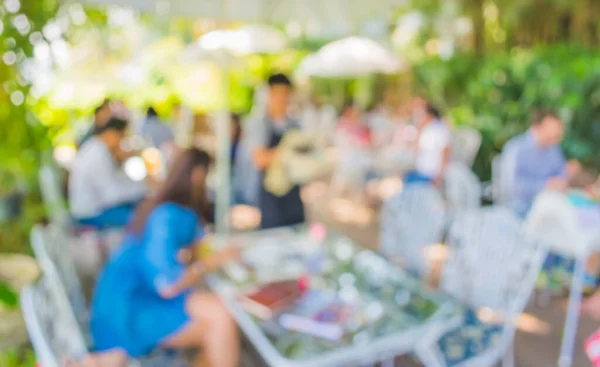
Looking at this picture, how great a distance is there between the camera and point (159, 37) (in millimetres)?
11898

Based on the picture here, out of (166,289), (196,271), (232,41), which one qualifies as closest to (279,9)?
(232,41)

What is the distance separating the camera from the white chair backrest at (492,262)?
2307 mm

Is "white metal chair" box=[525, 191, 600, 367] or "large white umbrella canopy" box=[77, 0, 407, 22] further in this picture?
"white metal chair" box=[525, 191, 600, 367]

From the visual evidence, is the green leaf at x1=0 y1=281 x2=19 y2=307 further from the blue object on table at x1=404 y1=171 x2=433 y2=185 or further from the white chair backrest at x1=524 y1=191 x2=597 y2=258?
the blue object on table at x1=404 y1=171 x2=433 y2=185

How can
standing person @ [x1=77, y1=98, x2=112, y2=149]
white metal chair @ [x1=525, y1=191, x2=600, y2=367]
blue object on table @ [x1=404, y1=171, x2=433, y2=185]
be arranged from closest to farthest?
white metal chair @ [x1=525, y1=191, x2=600, y2=367], standing person @ [x1=77, y1=98, x2=112, y2=149], blue object on table @ [x1=404, y1=171, x2=433, y2=185]

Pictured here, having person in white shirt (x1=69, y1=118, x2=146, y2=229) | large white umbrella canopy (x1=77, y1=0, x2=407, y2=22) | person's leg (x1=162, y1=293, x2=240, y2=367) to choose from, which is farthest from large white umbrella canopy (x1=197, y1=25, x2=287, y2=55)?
→ person's leg (x1=162, y1=293, x2=240, y2=367)

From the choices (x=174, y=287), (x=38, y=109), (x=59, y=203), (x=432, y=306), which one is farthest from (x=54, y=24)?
A: (x=432, y=306)

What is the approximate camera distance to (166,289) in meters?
2.21

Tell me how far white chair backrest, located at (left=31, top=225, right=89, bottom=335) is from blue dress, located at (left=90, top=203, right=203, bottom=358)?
0.61 ft

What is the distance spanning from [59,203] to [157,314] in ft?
4.73

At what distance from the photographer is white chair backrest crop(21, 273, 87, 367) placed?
144 cm

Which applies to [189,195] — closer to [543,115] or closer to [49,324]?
[49,324]

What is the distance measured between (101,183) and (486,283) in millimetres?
2904

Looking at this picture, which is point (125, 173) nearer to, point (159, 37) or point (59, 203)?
point (59, 203)
